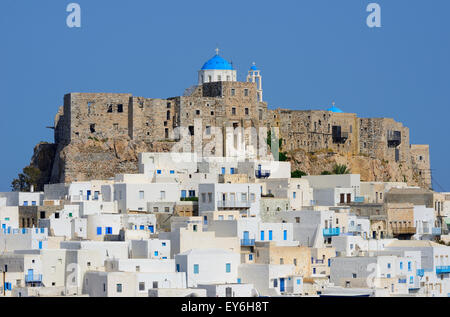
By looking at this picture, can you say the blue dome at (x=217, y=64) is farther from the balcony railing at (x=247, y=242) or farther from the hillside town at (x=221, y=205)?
the balcony railing at (x=247, y=242)

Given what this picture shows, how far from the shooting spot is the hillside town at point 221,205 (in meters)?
48.3

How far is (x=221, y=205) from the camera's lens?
196 ft

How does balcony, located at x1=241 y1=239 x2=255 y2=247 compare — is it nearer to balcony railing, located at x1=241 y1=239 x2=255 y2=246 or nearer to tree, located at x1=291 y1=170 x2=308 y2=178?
balcony railing, located at x1=241 y1=239 x2=255 y2=246

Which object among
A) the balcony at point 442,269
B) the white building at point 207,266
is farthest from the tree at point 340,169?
the white building at point 207,266

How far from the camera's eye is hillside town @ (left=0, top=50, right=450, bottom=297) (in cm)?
4834

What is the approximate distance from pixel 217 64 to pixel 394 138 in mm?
13159

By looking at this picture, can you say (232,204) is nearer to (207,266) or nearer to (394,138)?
(207,266)

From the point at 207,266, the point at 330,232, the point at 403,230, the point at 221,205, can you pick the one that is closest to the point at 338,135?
the point at 403,230

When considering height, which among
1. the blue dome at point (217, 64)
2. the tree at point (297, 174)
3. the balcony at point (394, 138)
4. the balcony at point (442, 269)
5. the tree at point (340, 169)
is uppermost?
the blue dome at point (217, 64)

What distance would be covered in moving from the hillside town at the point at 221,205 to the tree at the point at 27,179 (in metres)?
0.65

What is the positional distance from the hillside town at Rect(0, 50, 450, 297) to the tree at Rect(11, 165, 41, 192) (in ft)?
2.13

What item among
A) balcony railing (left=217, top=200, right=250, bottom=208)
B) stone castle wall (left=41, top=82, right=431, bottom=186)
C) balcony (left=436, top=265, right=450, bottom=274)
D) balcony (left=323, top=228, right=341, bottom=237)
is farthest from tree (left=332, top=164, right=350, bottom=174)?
balcony (left=436, top=265, right=450, bottom=274)
